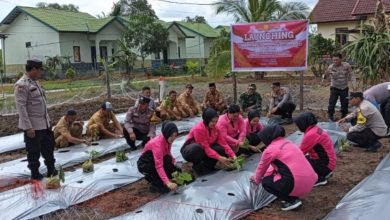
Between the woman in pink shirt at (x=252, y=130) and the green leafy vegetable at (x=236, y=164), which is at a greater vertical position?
the woman in pink shirt at (x=252, y=130)

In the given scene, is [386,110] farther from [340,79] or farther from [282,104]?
[282,104]

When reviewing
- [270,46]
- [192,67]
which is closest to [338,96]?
[270,46]

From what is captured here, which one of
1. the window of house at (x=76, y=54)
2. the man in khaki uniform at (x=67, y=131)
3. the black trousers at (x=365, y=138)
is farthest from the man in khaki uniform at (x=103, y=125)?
the window of house at (x=76, y=54)

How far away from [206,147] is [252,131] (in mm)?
1306

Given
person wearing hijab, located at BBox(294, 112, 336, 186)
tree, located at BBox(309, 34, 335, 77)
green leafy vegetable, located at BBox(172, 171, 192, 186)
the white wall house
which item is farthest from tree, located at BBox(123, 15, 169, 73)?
person wearing hijab, located at BBox(294, 112, 336, 186)

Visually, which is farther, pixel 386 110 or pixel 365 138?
pixel 386 110

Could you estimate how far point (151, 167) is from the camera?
4.52m

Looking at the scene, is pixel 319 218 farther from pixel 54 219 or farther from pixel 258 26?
pixel 258 26

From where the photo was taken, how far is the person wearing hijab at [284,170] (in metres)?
3.77

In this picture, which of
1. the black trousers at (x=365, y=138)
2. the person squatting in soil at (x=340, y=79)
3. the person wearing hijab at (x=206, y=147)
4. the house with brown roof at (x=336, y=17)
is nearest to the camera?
the person wearing hijab at (x=206, y=147)

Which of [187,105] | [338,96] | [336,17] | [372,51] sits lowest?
[187,105]

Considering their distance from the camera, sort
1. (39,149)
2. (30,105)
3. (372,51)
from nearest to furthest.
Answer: (30,105) < (39,149) < (372,51)

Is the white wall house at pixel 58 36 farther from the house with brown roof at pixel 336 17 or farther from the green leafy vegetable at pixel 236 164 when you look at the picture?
the green leafy vegetable at pixel 236 164

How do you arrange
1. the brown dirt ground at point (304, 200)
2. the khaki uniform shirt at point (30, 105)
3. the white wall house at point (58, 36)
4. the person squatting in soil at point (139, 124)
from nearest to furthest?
1. the brown dirt ground at point (304, 200)
2. the khaki uniform shirt at point (30, 105)
3. the person squatting in soil at point (139, 124)
4. the white wall house at point (58, 36)
